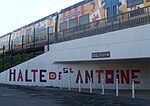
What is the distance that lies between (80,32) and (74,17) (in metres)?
2.95

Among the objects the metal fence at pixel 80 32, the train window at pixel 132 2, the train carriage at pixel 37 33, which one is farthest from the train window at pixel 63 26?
the train window at pixel 132 2

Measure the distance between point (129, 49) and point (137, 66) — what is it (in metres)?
7.30

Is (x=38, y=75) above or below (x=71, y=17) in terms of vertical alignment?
below

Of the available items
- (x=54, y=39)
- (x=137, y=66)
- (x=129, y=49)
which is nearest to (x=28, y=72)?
(x=54, y=39)

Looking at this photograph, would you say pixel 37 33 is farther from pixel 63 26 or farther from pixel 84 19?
pixel 84 19

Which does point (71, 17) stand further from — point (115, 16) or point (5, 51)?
point (5, 51)

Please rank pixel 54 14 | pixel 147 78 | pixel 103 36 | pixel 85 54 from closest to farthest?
pixel 103 36 → pixel 85 54 → pixel 147 78 → pixel 54 14

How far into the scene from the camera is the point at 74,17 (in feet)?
93.1

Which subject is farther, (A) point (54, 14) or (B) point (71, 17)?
(A) point (54, 14)

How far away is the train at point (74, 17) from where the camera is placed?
21955 mm

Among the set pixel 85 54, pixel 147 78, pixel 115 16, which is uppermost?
pixel 115 16

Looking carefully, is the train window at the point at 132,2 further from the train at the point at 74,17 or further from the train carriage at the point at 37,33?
the train carriage at the point at 37,33

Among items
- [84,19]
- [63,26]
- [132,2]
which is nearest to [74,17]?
[84,19]

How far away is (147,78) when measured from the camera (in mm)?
26578
